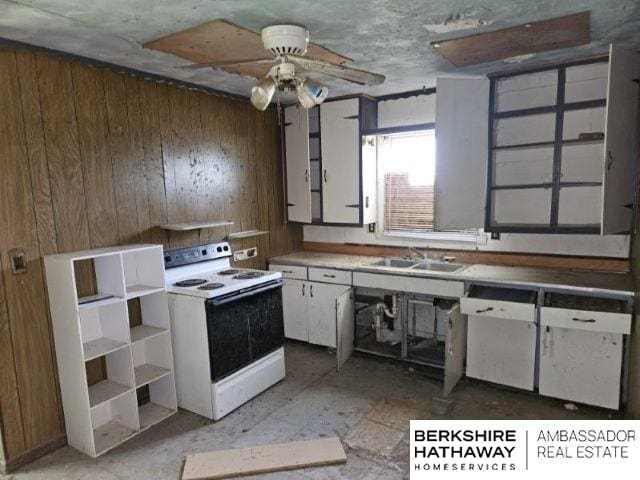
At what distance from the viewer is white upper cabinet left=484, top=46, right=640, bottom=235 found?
2545 mm

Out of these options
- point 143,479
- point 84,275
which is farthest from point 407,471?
point 84,275

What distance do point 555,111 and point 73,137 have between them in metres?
3.17

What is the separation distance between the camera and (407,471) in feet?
7.20

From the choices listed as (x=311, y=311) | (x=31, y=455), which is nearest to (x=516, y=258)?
(x=311, y=311)

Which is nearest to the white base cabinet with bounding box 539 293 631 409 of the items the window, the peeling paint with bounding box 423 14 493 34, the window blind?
the window

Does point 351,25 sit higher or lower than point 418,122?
higher

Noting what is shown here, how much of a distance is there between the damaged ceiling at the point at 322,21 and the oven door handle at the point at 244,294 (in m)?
1.53

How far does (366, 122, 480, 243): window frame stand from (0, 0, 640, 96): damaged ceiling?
0.95 meters

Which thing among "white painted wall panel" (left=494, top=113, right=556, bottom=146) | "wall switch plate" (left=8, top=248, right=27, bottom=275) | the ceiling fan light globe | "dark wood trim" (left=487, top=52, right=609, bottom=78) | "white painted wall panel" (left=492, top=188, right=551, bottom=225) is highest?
"dark wood trim" (left=487, top=52, right=609, bottom=78)

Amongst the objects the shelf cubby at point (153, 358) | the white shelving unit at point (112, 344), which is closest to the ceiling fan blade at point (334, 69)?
the white shelving unit at point (112, 344)

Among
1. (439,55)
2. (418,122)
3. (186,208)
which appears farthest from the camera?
(418,122)

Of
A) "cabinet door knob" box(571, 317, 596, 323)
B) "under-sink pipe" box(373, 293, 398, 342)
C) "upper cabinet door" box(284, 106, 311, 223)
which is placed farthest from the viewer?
"upper cabinet door" box(284, 106, 311, 223)

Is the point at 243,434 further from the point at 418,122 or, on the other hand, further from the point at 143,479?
the point at 418,122

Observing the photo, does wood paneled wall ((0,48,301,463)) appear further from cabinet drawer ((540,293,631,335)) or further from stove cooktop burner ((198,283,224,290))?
cabinet drawer ((540,293,631,335))
